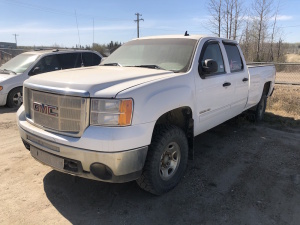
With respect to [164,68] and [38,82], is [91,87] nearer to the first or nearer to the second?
[38,82]

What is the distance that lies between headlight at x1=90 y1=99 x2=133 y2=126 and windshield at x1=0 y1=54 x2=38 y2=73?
7.09m

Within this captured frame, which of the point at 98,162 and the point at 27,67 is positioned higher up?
the point at 27,67

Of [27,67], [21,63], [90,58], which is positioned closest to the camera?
[27,67]

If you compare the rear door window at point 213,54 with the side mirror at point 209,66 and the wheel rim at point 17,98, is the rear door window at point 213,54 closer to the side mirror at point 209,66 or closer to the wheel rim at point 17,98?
the side mirror at point 209,66

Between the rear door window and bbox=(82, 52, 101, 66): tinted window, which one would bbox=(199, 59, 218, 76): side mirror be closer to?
the rear door window

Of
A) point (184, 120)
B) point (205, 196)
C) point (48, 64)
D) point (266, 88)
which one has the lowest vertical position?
point (205, 196)

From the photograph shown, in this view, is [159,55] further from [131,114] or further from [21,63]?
[21,63]

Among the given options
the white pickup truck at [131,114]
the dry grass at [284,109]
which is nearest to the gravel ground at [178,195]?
the white pickup truck at [131,114]

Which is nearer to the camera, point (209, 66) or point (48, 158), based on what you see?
point (48, 158)

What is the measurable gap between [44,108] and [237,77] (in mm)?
3358

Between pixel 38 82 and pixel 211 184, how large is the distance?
2.55m

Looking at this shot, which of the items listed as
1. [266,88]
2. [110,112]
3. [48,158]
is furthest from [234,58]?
[48,158]

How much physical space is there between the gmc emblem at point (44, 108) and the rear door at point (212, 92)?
1892 millimetres

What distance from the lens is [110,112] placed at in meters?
2.86
